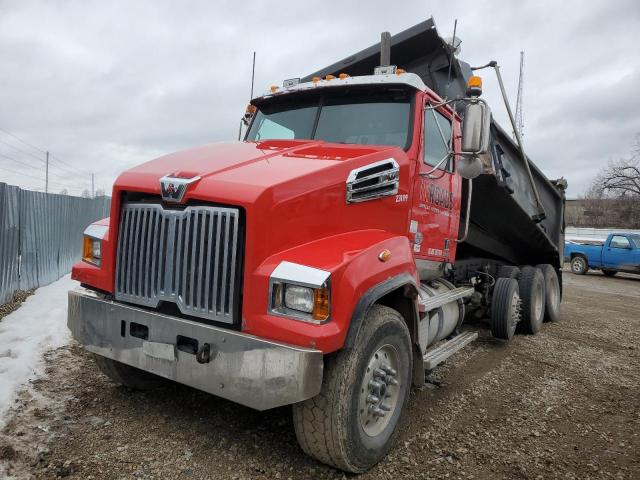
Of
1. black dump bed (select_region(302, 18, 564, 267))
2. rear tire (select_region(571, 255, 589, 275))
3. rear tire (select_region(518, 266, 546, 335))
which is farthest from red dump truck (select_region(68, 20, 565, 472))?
rear tire (select_region(571, 255, 589, 275))

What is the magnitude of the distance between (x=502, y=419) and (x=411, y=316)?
134 cm

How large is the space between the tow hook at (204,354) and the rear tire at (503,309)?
4561mm

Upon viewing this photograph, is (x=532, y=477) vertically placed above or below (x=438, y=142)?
below

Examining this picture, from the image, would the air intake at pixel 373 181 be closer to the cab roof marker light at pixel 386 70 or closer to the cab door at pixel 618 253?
the cab roof marker light at pixel 386 70

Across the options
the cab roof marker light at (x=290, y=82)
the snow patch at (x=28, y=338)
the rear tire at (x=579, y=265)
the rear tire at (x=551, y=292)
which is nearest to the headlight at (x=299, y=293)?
the snow patch at (x=28, y=338)

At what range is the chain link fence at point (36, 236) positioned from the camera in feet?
21.6

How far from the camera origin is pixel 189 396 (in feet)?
12.4

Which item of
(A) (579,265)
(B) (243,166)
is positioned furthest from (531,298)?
(A) (579,265)

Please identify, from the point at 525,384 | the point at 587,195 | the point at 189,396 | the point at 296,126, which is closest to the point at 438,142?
the point at 296,126

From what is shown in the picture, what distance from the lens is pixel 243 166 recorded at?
9.74ft

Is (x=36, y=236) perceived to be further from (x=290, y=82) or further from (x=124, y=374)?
(x=290, y=82)

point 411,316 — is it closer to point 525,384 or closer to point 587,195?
point 525,384

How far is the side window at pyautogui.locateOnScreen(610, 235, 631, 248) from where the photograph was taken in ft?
59.1

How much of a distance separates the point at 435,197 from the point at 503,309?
97.9 inches
